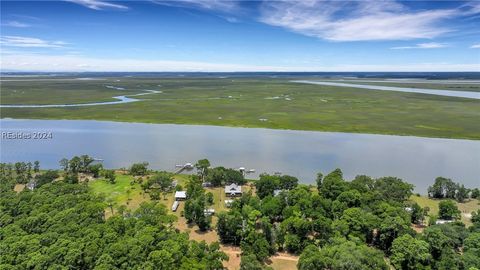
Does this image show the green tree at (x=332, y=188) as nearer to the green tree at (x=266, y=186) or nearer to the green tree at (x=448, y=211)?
the green tree at (x=266, y=186)

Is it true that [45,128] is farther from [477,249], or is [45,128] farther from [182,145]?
[477,249]

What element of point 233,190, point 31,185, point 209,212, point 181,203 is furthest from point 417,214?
point 31,185

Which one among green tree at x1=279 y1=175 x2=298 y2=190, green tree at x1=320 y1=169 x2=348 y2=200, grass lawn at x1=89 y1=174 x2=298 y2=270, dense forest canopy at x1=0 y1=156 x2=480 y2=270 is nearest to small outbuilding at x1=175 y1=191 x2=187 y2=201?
grass lawn at x1=89 y1=174 x2=298 y2=270

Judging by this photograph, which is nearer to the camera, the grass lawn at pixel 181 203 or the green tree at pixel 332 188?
the grass lawn at pixel 181 203

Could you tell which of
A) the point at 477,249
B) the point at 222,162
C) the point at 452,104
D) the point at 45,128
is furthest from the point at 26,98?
the point at 452,104

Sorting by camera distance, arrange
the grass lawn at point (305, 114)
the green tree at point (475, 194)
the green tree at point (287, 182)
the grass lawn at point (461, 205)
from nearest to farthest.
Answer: the grass lawn at point (461, 205) < the green tree at point (475, 194) < the green tree at point (287, 182) < the grass lawn at point (305, 114)

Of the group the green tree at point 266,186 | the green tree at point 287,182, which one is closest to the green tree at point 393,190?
the green tree at point 287,182
